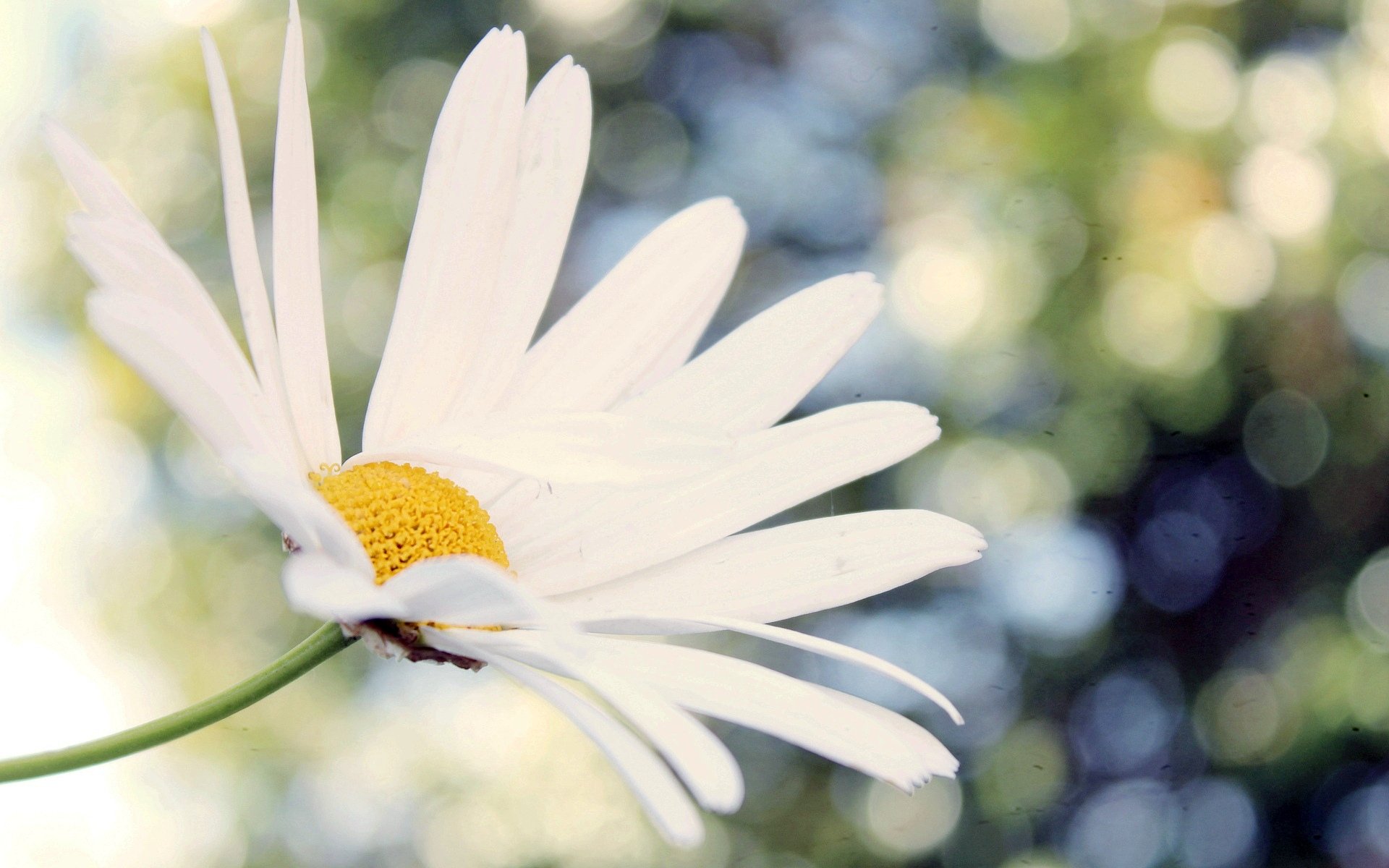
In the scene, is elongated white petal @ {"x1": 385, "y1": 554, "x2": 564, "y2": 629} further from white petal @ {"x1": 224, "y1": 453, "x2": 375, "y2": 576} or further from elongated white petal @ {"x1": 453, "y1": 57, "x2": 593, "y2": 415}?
elongated white petal @ {"x1": 453, "y1": 57, "x2": 593, "y2": 415}

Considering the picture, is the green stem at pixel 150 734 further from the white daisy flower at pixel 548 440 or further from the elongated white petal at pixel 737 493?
the elongated white petal at pixel 737 493

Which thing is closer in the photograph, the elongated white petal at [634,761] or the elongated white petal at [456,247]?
the elongated white petal at [634,761]

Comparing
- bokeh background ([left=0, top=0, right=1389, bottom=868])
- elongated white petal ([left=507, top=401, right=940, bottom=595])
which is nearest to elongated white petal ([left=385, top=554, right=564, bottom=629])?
Result: elongated white petal ([left=507, top=401, right=940, bottom=595])

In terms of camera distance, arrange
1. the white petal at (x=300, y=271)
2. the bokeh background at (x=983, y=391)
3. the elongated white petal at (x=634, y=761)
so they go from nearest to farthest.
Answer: the elongated white petal at (x=634, y=761)
the white petal at (x=300, y=271)
the bokeh background at (x=983, y=391)

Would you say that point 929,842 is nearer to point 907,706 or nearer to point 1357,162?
point 907,706

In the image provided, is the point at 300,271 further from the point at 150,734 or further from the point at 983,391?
the point at 983,391

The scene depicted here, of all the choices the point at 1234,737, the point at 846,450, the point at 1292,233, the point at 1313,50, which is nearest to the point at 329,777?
the point at 1234,737

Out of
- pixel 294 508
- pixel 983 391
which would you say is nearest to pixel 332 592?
pixel 294 508

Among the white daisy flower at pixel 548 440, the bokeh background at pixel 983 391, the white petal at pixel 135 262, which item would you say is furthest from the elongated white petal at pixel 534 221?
the bokeh background at pixel 983 391
